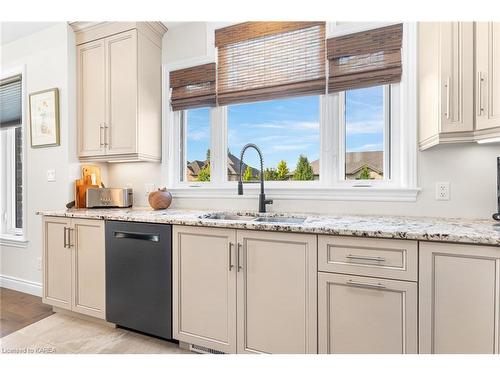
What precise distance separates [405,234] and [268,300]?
810 millimetres

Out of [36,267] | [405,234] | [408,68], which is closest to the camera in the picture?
[405,234]

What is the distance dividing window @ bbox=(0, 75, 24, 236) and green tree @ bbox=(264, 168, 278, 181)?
2826mm

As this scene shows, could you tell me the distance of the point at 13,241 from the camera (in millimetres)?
2951

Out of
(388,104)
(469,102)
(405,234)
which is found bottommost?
(405,234)

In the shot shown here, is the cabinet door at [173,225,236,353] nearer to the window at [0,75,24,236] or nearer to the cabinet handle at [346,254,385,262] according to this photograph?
the cabinet handle at [346,254,385,262]

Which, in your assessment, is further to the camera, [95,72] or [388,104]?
[95,72]

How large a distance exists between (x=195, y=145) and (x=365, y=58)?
161cm

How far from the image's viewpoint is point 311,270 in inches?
57.4

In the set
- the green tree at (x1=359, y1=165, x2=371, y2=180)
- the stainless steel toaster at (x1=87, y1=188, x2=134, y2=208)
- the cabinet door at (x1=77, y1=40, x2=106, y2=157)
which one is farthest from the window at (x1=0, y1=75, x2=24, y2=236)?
the green tree at (x1=359, y1=165, x2=371, y2=180)

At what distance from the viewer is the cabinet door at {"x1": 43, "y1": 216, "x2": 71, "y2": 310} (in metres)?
2.22

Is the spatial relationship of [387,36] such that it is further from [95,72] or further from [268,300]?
[95,72]

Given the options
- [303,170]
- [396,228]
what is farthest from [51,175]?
[396,228]
